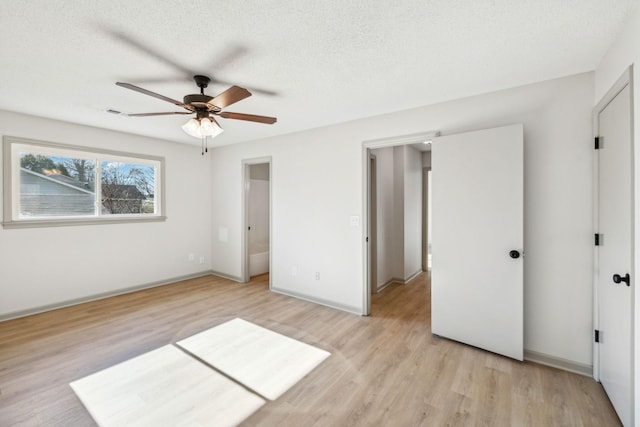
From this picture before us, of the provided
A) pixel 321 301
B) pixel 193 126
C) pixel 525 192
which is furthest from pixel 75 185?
pixel 525 192

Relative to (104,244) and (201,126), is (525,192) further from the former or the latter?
(104,244)

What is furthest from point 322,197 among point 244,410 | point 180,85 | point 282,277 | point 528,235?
point 244,410

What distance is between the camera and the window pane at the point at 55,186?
3.55 metres

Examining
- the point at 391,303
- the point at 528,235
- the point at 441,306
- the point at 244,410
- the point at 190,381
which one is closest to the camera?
the point at 244,410

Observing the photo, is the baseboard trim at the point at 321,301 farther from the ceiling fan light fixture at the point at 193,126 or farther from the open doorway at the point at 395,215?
the ceiling fan light fixture at the point at 193,126

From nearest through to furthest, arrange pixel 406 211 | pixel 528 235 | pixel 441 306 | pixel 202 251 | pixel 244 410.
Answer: pixel 244 410
pixel 528 235
pixel 441 306
pixel 406 211
pixel 202 251

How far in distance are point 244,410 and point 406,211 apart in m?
3.93

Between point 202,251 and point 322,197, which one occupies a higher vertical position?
point 322,197

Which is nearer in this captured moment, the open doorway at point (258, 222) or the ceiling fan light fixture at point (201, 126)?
the ceiling fan light fixture at point (201, 126)

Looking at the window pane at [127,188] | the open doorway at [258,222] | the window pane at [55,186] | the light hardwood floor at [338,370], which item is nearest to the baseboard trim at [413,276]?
the light hardwood floor at [338,370]

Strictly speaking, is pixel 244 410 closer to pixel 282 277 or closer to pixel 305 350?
pixel 305 350

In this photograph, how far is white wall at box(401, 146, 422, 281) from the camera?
4953 millimetres

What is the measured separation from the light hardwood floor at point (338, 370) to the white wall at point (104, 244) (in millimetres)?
341

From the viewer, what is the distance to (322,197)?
12.8 feet
